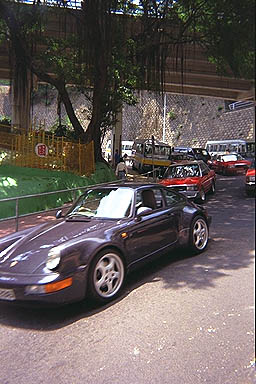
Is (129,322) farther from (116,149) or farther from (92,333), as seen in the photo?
(116,149)

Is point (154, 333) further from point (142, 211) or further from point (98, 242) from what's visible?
point (142, 211)

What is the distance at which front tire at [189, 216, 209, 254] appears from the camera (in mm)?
4754

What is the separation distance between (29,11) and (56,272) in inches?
373

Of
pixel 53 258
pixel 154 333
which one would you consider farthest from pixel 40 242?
pixel 154 333

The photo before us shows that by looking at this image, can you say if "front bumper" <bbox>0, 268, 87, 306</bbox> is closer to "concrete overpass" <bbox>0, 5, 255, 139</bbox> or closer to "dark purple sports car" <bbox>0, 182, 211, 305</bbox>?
"dark purple sports car" <bbox>0, 182, 211, 305</bbox>

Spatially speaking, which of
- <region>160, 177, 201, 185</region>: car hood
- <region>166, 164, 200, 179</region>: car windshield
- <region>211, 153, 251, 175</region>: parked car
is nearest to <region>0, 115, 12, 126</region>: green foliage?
<region>166, 164, 200, 179</region>: car windshield

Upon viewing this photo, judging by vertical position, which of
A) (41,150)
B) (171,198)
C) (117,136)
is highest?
(117,136)

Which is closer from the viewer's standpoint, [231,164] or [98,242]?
[231,164]

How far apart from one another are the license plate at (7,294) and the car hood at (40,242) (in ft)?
0.59

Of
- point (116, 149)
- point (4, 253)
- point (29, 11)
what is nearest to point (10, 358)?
point (4, 253)

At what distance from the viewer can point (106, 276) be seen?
3.64m

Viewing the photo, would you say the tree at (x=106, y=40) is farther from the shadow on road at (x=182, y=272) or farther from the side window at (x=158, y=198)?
the shadow on road at (x=182, y=272)

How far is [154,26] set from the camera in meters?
10.8

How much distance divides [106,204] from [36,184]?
5759mm
